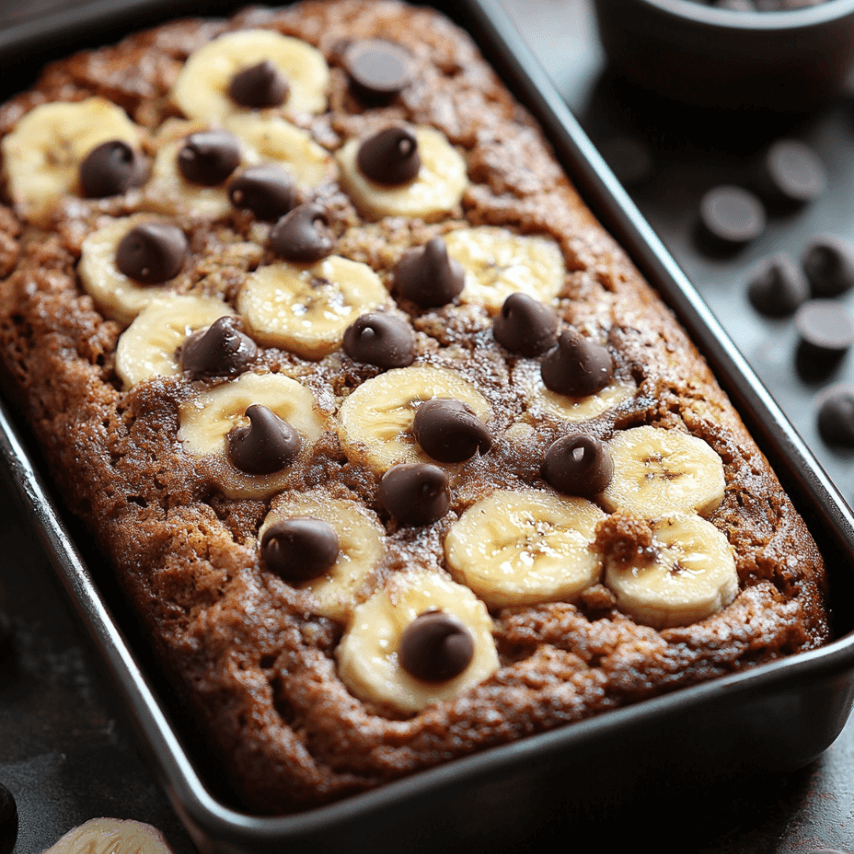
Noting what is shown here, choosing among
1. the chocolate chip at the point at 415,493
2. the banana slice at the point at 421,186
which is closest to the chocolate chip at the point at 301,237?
the banana slice at the point at 421,186

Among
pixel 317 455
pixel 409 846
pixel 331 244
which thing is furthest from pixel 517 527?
pixel 331 244

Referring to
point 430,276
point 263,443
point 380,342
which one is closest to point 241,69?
point 430,276

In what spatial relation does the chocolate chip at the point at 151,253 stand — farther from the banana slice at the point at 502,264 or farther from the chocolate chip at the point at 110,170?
the banana slice at the point at 502,264

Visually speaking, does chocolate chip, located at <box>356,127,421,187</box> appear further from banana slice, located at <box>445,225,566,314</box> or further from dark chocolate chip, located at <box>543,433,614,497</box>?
dark chocolate chip, located at <box>543,433,614,497</box>

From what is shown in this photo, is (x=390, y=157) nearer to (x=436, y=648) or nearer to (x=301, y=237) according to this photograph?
(x=301, y=237)

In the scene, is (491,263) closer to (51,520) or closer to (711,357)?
(711,357)
